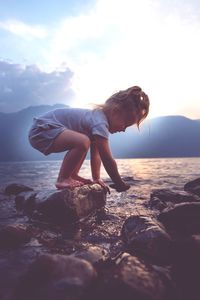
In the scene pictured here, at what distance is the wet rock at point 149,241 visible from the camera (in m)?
2.88

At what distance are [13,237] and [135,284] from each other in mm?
1809

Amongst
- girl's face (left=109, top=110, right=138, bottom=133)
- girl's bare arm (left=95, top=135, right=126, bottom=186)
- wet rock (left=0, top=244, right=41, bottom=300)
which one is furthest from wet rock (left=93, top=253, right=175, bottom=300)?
girl's face (left=109, top=110, right=138, bottom=133)

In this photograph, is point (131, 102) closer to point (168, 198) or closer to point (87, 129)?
point (87, 129)

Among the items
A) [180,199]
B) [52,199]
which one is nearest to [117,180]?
[52,199]

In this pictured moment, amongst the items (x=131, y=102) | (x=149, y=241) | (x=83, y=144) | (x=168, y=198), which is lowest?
(x=168, y=198)

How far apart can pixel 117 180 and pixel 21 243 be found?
1.87 m

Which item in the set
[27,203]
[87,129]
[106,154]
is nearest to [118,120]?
Answer: [87,129]

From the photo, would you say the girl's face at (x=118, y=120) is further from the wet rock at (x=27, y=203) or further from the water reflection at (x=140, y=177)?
the water reflection at (x=140, y=177)

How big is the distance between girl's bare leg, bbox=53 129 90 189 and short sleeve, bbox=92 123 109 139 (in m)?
0.19

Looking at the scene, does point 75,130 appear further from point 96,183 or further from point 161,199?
point 161,199

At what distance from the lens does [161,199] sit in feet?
21.1

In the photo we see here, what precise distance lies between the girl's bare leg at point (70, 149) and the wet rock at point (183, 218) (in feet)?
4.99

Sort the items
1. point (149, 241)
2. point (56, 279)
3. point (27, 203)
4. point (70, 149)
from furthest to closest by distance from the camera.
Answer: point (27, 203) → point (70, 149) → point (149, 241) → point (56, 279)

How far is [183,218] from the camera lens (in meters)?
4.11
